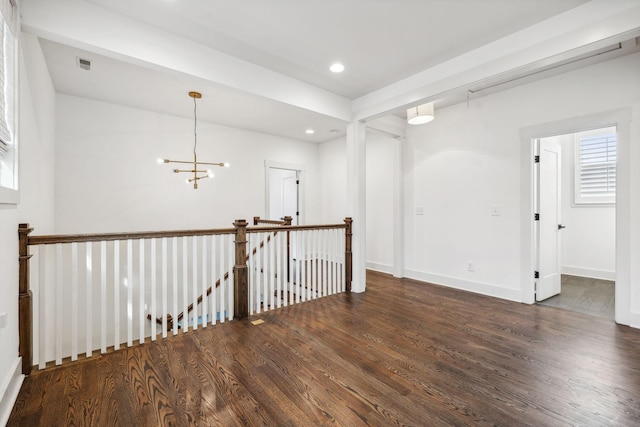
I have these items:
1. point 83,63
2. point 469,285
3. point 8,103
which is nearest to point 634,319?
point 469,285

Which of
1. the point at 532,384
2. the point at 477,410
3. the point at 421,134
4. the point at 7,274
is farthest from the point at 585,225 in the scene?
the point at 7,274

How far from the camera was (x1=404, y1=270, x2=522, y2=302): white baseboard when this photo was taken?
3.78m

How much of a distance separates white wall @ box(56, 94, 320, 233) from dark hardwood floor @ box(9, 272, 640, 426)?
8.56 feet

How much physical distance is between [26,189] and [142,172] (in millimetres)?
2316

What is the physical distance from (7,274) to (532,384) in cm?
342

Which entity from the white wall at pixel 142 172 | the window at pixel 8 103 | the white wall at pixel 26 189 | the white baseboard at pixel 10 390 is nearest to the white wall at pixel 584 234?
the white wall at pixel 142 172

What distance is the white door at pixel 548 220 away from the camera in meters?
3.73

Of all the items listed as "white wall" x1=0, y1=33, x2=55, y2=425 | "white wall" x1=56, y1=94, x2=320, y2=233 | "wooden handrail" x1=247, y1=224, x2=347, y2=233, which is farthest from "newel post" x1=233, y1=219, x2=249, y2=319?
"white wall" x1=56, y1=94, x2=320, y2=233

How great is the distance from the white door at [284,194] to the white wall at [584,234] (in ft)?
16.3

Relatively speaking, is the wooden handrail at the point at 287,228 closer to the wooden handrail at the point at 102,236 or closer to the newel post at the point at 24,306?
the wooden handrail at the point at 102,236

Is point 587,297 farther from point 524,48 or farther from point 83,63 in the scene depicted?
point 83,63

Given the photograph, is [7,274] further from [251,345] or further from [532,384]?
[532,384]

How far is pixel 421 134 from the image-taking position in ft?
15.8

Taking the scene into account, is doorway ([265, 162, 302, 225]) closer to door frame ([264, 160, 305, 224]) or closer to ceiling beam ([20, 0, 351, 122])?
door frame ([264, 160, 305, 224])
